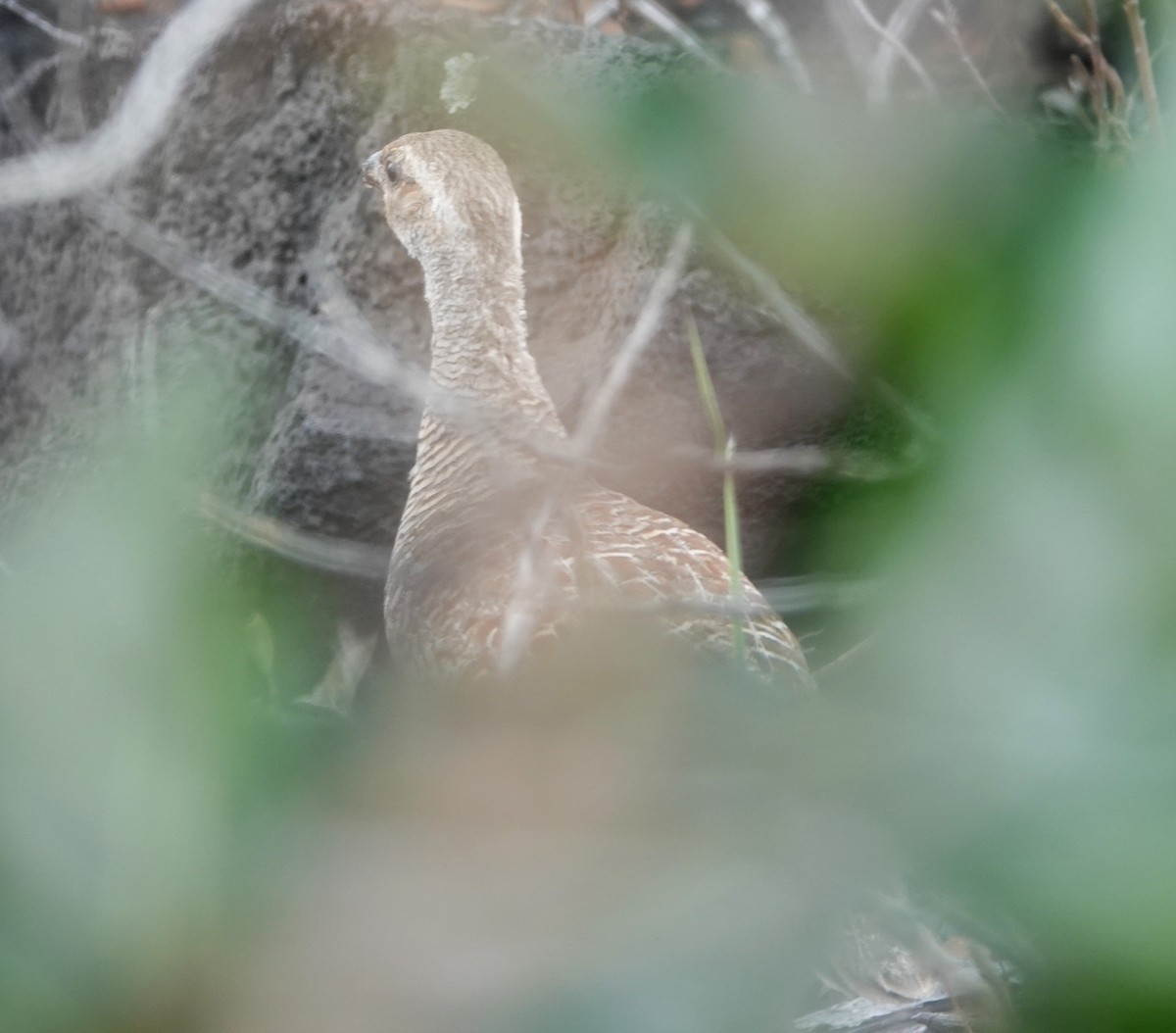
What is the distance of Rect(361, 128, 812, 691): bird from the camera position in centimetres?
37

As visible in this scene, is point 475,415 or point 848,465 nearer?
point 848,465

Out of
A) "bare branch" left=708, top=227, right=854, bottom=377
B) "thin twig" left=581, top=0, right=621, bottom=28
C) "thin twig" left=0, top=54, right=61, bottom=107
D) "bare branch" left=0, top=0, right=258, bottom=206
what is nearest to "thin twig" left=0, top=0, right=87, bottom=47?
"thin twig" left=0, top=54, right=61, bottom=107

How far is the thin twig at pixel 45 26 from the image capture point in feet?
3.83

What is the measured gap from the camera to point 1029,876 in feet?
0.63

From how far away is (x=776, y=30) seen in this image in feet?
4.18

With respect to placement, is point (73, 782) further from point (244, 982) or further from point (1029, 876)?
point (1029, 876)

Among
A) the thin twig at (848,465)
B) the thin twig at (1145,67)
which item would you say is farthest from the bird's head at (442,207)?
the thin twig at (848,465)

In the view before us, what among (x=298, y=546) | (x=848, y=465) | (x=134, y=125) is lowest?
(x=298, y=546)

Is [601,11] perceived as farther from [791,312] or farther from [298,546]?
[791,312]

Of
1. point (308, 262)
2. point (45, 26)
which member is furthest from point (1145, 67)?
point (45, 26)

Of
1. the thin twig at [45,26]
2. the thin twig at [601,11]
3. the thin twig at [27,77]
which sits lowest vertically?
the thin twig at [27,77]

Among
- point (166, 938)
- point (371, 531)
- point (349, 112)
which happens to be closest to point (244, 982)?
point (166, 938)

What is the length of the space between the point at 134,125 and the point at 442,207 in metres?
0.24

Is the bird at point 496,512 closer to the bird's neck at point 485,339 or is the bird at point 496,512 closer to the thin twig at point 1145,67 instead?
the bird's neck at point 485,339
